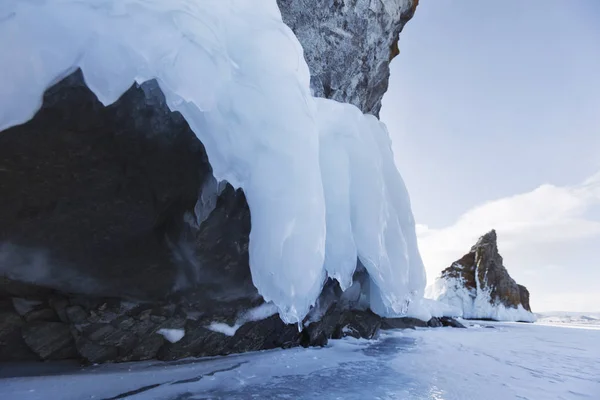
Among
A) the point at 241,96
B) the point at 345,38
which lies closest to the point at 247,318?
the point at 241,96

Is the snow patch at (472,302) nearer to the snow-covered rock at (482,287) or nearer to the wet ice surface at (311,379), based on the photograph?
the snow-covered rock at (482,287)

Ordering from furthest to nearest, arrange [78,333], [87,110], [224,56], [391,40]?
[391,40]
[78,333]
[224,56]
[87,110]

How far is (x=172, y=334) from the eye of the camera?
114 inches

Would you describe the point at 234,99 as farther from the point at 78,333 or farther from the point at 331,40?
the point at 331,40

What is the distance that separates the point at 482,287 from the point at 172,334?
23530 mm

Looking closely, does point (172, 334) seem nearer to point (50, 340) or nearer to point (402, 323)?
point (50, 340)

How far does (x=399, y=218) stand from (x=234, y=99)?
3.07 m

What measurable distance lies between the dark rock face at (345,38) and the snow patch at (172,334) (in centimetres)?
393

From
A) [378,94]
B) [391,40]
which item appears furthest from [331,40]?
[378,94]

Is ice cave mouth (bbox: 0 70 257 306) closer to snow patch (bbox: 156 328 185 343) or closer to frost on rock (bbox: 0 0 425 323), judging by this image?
frost on rock (bbox: 0 0 425 323)

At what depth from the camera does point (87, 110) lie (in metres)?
1.95

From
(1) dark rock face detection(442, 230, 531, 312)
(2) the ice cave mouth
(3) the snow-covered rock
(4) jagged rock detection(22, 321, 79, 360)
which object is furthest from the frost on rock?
(3) the snow-covered rock

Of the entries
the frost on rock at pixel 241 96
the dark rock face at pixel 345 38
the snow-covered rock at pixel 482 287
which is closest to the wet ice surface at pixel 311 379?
the frost on rock at pixel 241 96

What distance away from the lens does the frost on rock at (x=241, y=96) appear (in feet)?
5.37
